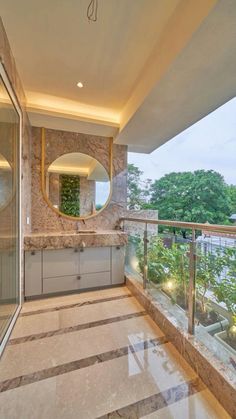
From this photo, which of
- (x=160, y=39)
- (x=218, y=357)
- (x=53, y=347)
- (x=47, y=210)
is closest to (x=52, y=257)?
(x=47, y=210)

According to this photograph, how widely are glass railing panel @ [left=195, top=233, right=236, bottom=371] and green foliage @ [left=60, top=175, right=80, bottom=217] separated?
213cm

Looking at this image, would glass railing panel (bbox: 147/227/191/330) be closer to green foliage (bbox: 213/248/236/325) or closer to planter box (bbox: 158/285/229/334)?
planter box (bbox: 158/285/229/334)

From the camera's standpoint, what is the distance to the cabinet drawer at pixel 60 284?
2.56 metres

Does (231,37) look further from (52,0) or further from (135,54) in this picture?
(52,0)

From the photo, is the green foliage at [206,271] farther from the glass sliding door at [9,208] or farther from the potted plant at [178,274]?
the glass sliding door at [9,208]

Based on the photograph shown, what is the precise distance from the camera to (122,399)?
1.20 m

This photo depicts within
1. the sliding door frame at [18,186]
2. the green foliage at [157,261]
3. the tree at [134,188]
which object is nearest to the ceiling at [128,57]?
the sliding door frame at [18,186]

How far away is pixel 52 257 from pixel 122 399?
176cm

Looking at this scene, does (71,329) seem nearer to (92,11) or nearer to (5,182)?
(5,182)

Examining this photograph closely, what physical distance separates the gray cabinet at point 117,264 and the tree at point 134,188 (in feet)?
3.10

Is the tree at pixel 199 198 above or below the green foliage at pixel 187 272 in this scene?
above

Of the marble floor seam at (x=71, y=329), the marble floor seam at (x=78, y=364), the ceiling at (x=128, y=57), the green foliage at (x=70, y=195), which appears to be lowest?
the marble floor seam at (x=71, y=329)

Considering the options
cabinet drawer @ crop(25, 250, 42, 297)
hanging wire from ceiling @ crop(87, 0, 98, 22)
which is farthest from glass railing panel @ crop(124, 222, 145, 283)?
hanging wire from ceiling @ crop(87, 0, 98, 22)

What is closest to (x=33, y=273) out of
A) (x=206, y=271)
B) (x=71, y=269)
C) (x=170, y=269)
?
(x=71, y=269)
